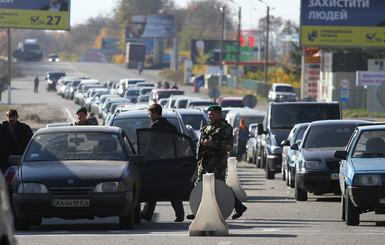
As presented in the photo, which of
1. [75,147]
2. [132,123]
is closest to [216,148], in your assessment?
[75,147]

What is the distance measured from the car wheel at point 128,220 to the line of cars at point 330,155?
111 inches

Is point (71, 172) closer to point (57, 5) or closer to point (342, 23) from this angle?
point (57, 5)

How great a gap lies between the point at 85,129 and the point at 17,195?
166 centimetres

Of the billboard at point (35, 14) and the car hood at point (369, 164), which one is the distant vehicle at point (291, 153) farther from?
the billboard at point (35, 14)

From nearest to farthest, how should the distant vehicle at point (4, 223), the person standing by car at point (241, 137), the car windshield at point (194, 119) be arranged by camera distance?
the distant vehicle at point (4, 223) < the car windshield at point (194, 119) < the person standing by car at point (241, 137)

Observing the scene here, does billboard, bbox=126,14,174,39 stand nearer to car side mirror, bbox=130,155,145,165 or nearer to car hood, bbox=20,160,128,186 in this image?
car side mirror, bbox=130,155,145,165

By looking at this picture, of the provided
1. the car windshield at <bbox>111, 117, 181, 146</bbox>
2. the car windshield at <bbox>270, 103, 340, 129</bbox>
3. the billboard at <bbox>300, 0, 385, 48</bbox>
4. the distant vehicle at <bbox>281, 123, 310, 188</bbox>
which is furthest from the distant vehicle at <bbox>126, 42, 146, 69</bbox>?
the car windshield at <bbox>111, 117, 181, 146</bbox>

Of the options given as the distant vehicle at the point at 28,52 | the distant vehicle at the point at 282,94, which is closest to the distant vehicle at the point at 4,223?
the distant vehicle at the point at 282,94

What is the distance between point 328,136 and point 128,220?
7.25 metres

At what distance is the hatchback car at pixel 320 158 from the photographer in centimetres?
1703

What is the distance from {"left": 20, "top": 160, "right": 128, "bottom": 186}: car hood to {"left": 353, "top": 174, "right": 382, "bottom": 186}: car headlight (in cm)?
297

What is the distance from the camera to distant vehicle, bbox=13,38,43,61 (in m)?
140

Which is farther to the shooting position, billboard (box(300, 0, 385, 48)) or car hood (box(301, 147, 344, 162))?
billboard (box(300, 0, 385, 48))

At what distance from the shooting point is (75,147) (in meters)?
13.0
